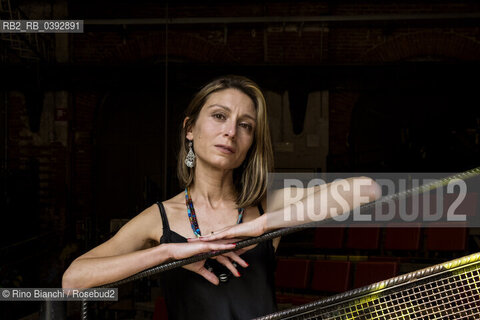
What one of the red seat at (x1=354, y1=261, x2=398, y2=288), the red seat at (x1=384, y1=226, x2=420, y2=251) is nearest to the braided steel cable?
the red seat at (x1=354, y1=261, x2=398, y2=288)

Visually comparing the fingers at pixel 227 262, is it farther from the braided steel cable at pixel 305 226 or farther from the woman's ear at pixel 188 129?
the woman's ear at pixel 188 129

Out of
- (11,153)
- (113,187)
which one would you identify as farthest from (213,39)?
(11,153)

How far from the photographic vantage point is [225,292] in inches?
53.2

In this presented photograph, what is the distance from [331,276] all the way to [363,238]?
1173mm

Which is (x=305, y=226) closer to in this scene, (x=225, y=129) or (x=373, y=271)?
(x=225, y=129)

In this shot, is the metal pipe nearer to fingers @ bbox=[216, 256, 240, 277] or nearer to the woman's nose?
the woman's nose

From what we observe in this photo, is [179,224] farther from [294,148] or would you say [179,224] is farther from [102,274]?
[294,148]

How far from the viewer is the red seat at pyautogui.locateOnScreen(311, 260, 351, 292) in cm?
459

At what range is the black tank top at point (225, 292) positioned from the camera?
1.34m

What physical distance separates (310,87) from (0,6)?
13.6 feet

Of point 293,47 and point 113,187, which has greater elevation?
point 293,47

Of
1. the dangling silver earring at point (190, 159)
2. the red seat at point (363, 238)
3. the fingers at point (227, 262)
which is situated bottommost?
the red seat at point (363, 238)

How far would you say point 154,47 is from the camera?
7.45 meters
